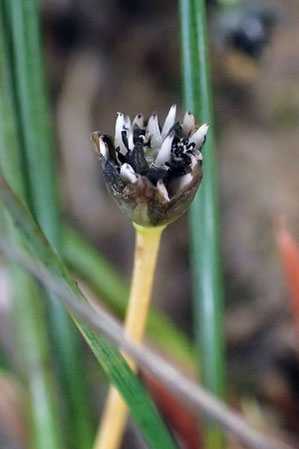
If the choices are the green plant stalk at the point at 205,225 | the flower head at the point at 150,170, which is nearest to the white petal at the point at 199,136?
the flower head at the point at 150,170

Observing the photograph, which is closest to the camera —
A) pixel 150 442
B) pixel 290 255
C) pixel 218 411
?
pixel 218 411

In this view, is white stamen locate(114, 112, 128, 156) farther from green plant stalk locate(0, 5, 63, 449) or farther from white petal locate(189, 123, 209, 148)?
green plant stalk locate(0, 5, 63, 449)

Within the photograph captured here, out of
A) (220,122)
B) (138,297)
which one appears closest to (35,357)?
(138,297)

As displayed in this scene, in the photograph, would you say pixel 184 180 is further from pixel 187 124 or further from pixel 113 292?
pixel 113 292

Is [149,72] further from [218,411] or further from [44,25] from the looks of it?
[218,411]

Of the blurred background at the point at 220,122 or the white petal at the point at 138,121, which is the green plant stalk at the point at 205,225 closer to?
the white petal at the point at 138,121

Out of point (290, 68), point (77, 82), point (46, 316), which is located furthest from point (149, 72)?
point (46, 316)
